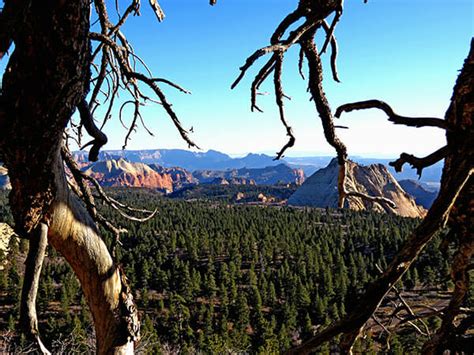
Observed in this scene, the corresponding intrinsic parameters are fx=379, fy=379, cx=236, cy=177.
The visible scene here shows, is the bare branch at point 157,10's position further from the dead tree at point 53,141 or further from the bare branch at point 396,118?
the bare branch at point 396,118

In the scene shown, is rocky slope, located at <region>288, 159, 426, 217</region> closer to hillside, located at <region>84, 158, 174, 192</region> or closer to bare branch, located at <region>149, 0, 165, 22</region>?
bare branch, located at <region>149, 0, 165, 22</region>

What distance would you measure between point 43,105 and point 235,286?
2805 centimetres

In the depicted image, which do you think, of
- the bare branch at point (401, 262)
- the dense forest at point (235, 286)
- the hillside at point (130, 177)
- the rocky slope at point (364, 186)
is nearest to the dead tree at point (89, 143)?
the bare branch at point (401, 262)

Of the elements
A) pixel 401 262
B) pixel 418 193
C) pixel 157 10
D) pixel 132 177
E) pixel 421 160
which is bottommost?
pixel 418 193

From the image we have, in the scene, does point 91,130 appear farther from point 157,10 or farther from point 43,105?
point 157,10

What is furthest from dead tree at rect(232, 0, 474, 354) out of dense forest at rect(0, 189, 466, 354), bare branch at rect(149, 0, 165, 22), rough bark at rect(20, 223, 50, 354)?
dense forest at rect(0, 189, 466, 354)

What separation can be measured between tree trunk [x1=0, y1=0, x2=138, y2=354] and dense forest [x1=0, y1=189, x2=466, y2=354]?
38.2ft

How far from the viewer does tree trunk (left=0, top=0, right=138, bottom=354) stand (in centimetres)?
112

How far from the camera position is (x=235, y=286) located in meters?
28.0

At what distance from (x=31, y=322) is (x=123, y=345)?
563 millimetres

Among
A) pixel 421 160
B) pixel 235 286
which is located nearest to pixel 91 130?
pixel 421 160

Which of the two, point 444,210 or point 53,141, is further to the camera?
point 53,141

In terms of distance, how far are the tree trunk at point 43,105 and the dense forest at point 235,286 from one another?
11658 mm

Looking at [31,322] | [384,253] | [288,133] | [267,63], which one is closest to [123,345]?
[31,322]
